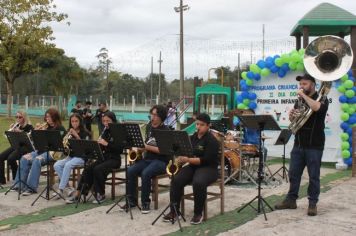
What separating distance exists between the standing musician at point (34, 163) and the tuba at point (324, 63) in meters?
4.11

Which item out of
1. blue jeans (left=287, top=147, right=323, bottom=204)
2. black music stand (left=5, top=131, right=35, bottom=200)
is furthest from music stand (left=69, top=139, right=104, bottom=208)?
blue jeans (left=287, top=147, right=323, bottom=204)

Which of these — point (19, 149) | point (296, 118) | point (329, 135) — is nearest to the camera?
point (296, 118)

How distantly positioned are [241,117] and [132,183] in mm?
1929

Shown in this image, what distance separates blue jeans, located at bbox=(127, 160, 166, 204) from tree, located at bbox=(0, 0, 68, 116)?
2089cm

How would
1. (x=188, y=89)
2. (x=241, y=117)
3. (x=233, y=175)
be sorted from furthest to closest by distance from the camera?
(x=188, y=89) → (x=233, y=175) → (x=241, y=117)

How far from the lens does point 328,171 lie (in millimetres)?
11367

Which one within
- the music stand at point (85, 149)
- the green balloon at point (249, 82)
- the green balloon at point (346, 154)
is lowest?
the green balloon at point (346, 154)

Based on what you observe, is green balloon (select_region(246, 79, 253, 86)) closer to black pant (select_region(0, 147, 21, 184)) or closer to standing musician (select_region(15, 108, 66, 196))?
standing musician (select_region(15, 108, 66, 196))

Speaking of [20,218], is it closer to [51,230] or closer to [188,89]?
[51,230]

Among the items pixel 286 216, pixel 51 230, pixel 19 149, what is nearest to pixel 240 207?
pixel 286 216

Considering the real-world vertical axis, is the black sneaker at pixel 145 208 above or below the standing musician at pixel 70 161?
below

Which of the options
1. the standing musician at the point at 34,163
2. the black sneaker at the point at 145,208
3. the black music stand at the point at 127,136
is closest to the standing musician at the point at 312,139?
the black music stand at the point at 127,136

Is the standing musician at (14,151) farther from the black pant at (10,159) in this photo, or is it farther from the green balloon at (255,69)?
the green balloon at (255,69)

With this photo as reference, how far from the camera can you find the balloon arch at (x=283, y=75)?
11.6m
